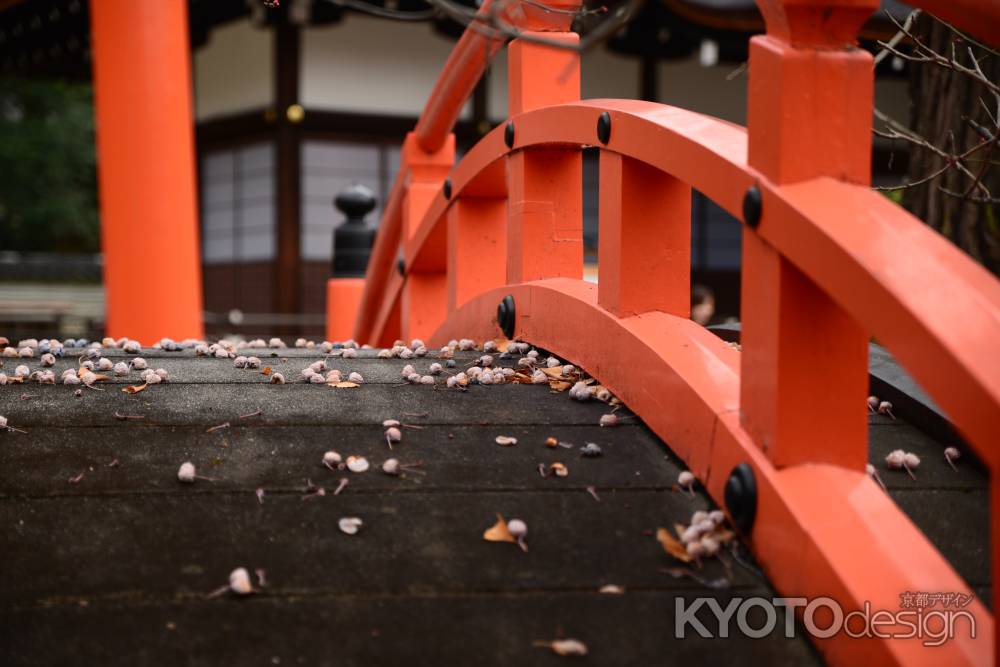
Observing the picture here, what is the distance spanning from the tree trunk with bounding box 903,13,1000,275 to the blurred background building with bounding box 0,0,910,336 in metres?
5.53

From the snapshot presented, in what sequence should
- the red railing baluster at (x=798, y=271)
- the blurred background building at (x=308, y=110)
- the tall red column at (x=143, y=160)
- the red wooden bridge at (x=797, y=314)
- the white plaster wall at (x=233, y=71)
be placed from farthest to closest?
the white plaster wall at (x=233, y=71) → the blurred background building at (x=308, y=110) → the tall red column at (x=143, y=160) → the red railing baluster at (x=798, y=271) → the red wooden bridge at (x=797, y=314)

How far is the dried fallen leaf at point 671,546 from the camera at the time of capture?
1434 mm

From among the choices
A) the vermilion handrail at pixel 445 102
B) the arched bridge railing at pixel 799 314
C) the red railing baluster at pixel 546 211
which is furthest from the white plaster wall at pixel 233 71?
the arched bridge railing at pixel 799 314

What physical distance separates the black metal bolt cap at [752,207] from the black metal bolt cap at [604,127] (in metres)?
0.60

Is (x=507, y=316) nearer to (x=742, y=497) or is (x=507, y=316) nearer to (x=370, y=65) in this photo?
(x=742, y=497)

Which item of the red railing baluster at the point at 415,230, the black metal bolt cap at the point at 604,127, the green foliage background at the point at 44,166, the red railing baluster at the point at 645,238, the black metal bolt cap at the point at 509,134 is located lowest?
the green foliage background at the point at 44,166

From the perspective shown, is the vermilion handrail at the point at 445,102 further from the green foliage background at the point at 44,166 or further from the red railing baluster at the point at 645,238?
the green foliage background at the point at 44,166

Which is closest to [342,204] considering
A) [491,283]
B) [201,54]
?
[491,283]

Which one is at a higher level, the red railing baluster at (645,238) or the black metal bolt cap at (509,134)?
the black metal bolt cap at (509,134)

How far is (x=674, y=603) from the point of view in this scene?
4.39 feet

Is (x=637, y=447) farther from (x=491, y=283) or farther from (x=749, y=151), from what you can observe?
(x=491, y=283)

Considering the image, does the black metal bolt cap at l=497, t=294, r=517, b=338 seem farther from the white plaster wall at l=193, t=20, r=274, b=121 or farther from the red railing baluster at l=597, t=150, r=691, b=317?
the white plaster wall at l=193, t=20, r=274, b=121

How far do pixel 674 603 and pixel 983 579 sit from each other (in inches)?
19.8

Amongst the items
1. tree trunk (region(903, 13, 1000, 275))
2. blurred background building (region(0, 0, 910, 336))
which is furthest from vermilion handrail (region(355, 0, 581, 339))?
blurred background building (region(0, 0, 910, 336))
